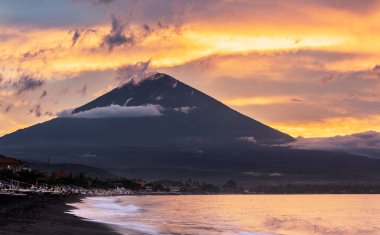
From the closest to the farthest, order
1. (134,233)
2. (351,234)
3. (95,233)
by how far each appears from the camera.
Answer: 1. (95,233)
2. (134,233)
3. (351,234)

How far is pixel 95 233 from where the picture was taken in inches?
1281

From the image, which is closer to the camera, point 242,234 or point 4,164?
point 242,234

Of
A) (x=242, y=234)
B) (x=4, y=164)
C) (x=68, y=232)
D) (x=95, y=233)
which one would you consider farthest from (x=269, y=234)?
(x=4, y=164)

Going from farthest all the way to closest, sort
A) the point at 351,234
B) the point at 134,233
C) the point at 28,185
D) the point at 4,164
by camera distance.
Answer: the point at 4,164 < the point at 28,185 < the point at 351,234 < the point at 134,233

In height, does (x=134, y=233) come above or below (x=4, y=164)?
below

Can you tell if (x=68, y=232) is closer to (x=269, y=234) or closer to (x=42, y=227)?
(x=42, y=227)

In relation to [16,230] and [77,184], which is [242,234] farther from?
[77,184]

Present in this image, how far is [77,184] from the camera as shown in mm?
173000

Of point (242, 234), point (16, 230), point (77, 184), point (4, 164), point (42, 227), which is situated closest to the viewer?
point (16, 230)

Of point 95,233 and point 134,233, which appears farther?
point 134,233

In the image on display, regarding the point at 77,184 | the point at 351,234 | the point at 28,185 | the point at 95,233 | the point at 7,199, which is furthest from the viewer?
the point at 77,184

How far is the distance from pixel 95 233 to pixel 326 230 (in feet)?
75.1

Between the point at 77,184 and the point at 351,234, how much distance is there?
136 meters

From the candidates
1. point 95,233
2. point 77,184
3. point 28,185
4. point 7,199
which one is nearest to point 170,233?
point 95,233
